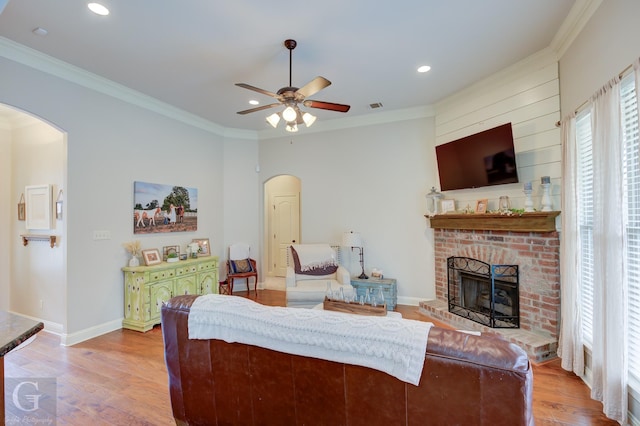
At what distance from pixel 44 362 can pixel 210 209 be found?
2958 millimetres

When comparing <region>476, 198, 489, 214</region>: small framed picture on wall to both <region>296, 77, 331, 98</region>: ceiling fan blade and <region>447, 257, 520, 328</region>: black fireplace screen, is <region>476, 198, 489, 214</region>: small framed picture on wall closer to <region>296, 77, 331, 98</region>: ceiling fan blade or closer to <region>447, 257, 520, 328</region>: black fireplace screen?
<region>447, 257, 520, 328</region>: black fireplace screen

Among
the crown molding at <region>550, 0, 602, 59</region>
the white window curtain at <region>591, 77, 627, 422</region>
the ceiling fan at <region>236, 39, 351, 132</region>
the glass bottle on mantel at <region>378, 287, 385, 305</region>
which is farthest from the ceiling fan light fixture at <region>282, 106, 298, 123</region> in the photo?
the crown molding at <region>550, 0, 602, 59</region>

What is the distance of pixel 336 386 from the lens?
1.37 meters

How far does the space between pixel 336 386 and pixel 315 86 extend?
2278mm

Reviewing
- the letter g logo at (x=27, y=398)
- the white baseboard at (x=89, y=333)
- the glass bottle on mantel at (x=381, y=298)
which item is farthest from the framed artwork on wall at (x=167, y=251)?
the glass bottle on mantel at (x=381, y=298)

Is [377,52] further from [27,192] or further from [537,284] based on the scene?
[27,192]

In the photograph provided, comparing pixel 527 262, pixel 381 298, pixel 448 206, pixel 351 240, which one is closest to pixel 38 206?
pixel 351 240

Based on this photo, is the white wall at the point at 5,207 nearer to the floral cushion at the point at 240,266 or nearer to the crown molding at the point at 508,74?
the floral cushion at the point at 240,266

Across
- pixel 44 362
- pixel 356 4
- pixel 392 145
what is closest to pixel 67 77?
pixel 44 362

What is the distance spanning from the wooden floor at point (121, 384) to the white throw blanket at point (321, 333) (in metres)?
1.10

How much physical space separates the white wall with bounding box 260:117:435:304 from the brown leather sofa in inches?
141

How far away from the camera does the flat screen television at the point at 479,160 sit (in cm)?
338

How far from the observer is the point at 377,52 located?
3107 millimetres

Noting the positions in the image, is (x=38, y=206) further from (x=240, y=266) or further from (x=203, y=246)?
(x=240, y=266)
